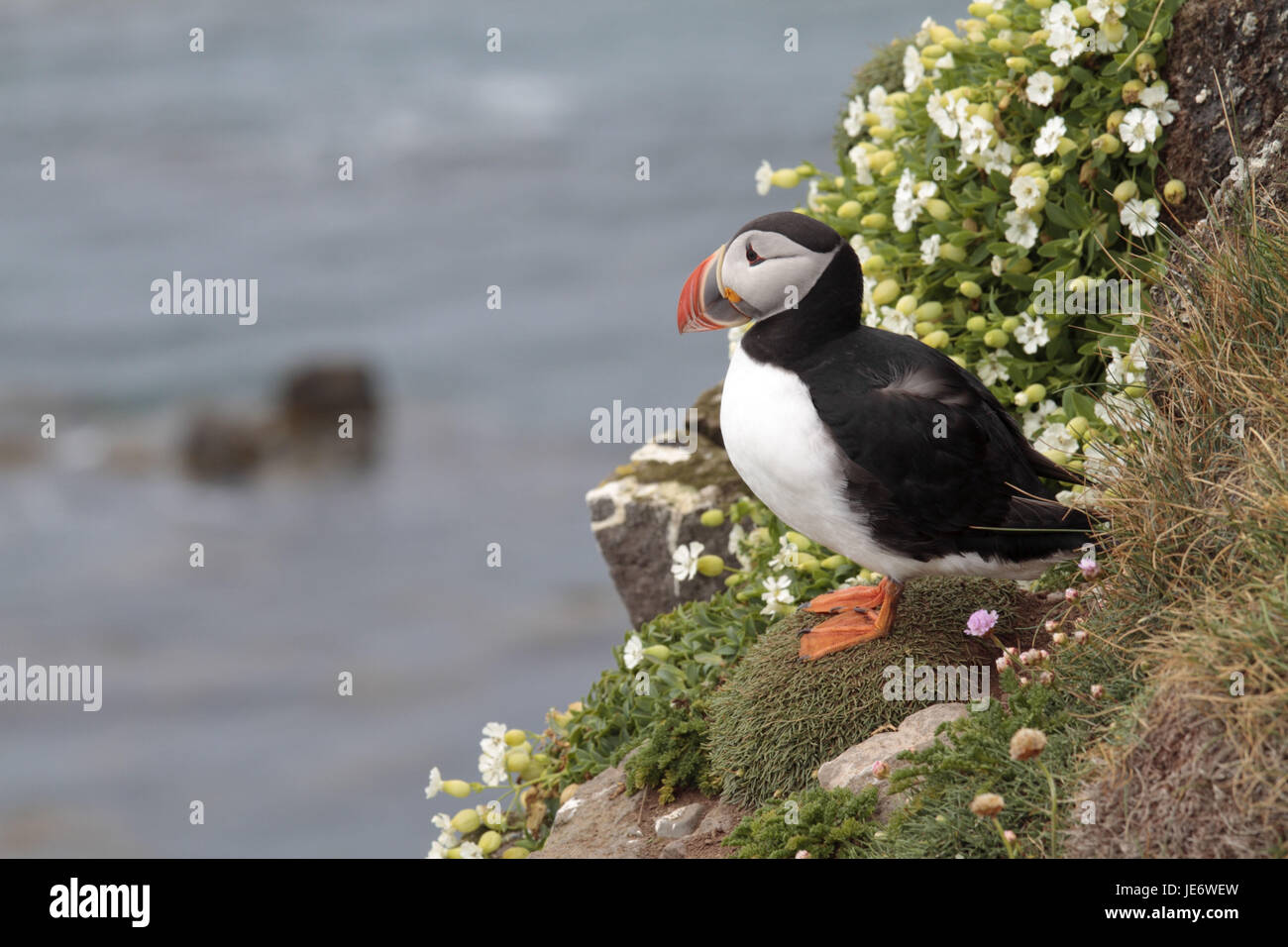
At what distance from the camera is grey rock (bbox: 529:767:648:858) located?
4676mm

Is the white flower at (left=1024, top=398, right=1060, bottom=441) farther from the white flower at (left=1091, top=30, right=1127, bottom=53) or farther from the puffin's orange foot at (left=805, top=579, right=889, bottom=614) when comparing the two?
the white flower at (left=1091, top=30, right=1127, bottom=53)

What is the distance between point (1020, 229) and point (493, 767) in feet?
11.2

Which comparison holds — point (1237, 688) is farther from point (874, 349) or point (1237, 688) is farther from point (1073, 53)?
point (1073, 53)

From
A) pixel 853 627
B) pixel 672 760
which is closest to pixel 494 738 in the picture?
pixel 672 760

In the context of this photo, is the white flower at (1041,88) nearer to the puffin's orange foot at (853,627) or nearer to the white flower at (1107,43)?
the white flower at (1107,43)

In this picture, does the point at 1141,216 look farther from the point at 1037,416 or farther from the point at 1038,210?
the point at 1037,416

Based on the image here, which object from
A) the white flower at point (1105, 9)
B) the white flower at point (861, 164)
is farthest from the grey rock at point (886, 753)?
the white flower at point (861, 164)

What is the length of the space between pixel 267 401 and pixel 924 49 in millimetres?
12333

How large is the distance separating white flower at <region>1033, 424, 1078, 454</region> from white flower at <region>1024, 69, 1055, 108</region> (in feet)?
4.92

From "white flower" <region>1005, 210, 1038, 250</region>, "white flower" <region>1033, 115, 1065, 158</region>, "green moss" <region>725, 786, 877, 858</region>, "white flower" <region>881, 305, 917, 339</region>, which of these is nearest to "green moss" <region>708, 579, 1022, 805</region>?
"green moss" <region>725, 786, 877, 858</region>

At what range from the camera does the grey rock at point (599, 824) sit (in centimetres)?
468

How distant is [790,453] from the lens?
4.44 metres

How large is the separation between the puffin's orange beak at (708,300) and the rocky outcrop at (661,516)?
2719 mm

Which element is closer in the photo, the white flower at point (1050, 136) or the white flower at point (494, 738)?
the white flower at point (1050, 136)
